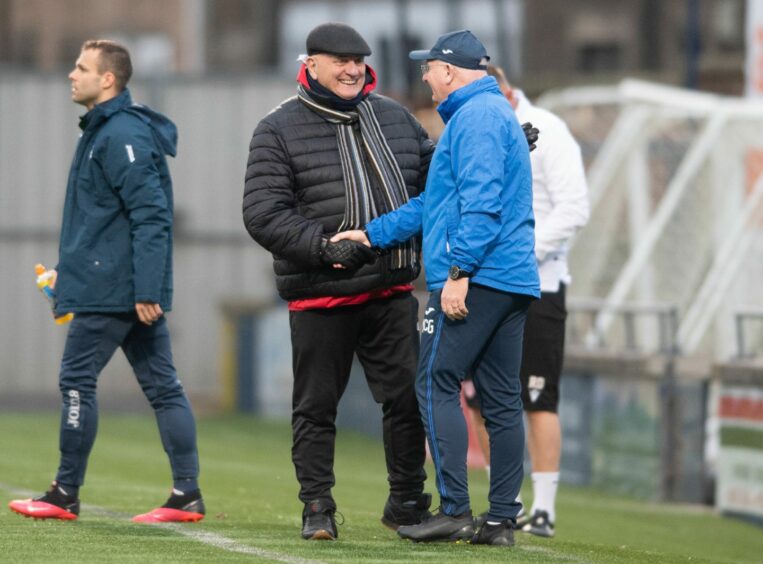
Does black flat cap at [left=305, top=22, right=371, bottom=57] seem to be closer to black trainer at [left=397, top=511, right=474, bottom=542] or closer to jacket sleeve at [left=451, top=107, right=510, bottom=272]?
jacket sleeve at [left=451, top=107, right=510, bottom=272]

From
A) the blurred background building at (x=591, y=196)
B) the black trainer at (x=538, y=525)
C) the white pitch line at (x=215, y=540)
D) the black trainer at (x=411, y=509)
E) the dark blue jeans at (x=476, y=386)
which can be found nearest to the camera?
the white pitch line at (x=215, y=540)

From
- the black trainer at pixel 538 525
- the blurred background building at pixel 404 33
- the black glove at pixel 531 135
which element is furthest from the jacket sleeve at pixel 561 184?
the blurred background building at pixel 404 33

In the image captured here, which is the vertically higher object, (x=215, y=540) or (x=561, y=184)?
(x=561, y=184)

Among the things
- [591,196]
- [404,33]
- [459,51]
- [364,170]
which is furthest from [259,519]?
[404,33]

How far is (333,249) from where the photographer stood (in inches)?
306

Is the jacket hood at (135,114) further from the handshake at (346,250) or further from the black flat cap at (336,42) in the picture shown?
the handshake at (346,250)

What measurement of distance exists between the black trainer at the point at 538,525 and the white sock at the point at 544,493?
3 cm

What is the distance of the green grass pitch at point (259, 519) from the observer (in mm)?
7500

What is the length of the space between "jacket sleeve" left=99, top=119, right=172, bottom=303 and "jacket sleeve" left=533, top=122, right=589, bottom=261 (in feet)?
6.57

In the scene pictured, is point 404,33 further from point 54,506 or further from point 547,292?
point 54,506

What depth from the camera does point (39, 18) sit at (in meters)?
50.4

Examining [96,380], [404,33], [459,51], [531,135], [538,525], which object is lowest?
[538,525]

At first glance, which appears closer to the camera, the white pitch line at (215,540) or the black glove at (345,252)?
the white pitch line at (215,540)

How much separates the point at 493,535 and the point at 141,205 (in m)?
2.15
